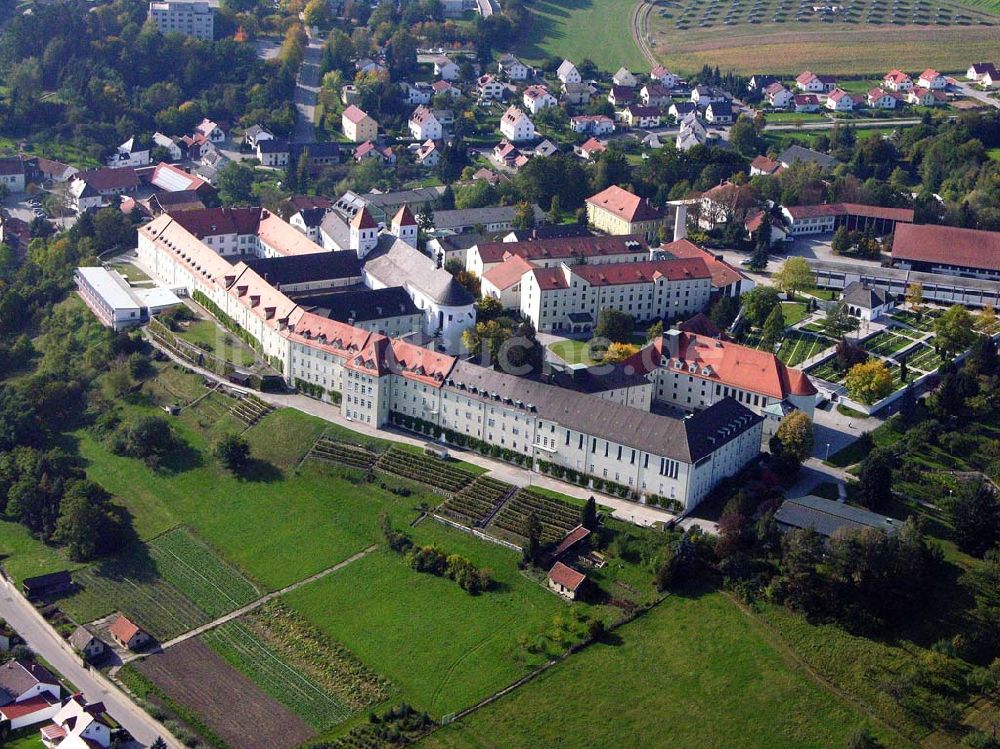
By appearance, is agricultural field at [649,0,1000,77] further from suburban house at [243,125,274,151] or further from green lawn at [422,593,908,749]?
green lawn at [422,593,908,749]

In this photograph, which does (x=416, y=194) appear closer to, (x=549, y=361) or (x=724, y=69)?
(x=549, y=361)

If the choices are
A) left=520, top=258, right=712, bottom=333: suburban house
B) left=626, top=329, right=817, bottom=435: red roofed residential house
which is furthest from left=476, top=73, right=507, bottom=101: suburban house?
left=626, top=329, right=817, bottom=435: red roofed residential house

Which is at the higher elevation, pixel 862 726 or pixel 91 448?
pixel 862 726

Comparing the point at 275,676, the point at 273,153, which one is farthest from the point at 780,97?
the point at 275,676

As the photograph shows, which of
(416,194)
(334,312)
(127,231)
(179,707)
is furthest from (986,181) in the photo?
(179,707)

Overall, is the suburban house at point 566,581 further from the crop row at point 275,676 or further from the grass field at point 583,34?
the grass field at point 583,34
